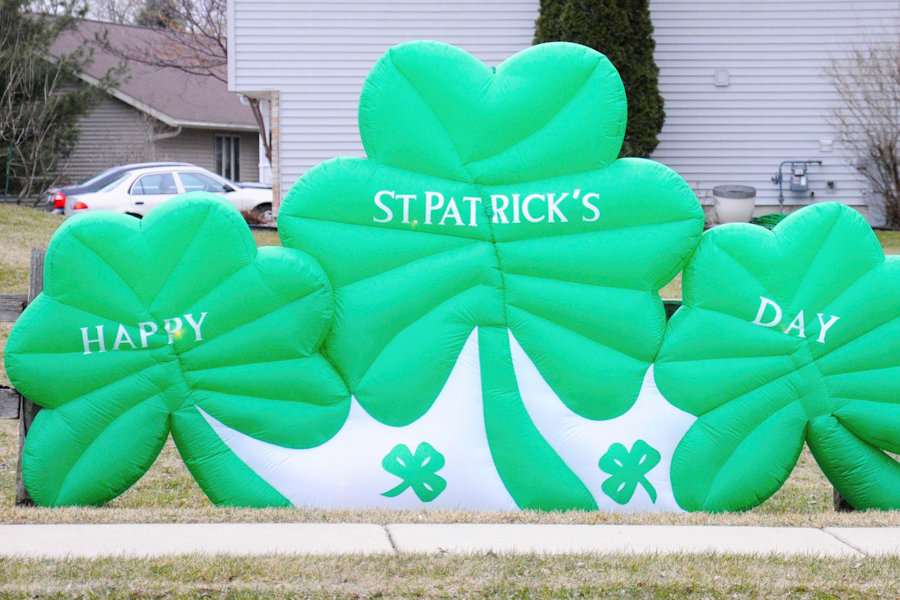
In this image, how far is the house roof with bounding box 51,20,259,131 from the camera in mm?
29844

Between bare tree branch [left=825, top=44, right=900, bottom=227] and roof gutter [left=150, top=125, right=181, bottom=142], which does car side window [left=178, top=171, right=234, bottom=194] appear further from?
bare tree branch [left=825, top=44, right=900, bottom=227]

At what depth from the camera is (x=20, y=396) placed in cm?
556

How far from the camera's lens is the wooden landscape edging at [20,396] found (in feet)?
18.2

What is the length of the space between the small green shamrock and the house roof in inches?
998

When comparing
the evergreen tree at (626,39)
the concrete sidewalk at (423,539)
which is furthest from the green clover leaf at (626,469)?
the evergreen tree at (626,39)

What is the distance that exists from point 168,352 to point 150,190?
13.8 meters

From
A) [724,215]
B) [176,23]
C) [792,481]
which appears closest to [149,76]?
[176,23]

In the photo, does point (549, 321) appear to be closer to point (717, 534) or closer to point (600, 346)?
point (600, 346)

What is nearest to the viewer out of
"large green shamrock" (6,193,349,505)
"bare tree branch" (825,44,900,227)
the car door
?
"large green shamrock" (6,193,349,505)

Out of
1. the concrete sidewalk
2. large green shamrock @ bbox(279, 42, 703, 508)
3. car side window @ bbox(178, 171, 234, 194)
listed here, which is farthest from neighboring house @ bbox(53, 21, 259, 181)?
the concrete sidewalk

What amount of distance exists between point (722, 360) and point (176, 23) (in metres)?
28.9

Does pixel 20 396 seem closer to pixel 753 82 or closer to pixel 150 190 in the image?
pixel 150 190

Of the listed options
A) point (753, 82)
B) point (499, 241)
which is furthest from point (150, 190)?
point (499, 241)

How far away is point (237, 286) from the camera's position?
5.53 meters
